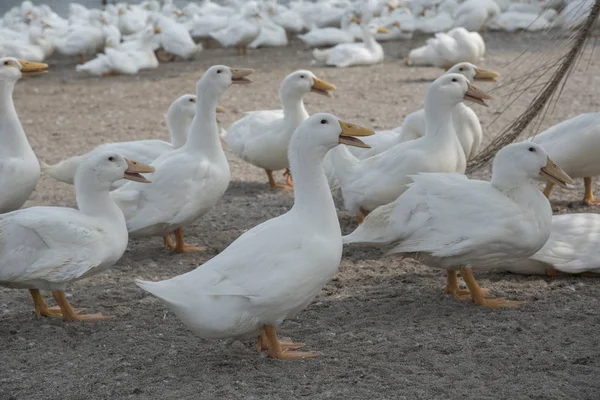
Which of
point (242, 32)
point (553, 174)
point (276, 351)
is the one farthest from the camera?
point (242, 32)

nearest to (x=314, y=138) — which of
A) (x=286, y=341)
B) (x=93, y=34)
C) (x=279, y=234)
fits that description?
(x=279, y=234)

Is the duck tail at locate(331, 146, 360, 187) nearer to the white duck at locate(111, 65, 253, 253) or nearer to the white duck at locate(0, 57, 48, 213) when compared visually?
the white duck at locate(111, 65, 253, 253)

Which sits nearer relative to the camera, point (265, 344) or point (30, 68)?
point (265, 344)

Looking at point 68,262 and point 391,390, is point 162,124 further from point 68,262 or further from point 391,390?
point 391,390

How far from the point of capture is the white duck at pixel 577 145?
554 cm

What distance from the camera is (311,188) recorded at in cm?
376

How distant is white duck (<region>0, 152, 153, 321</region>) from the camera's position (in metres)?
4.08

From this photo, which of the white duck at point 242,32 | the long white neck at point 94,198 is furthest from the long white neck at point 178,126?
the white duck at point 242,32

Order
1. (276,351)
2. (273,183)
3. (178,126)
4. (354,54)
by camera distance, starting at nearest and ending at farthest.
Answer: (276,351), (178,126), (273,183), (354,54)

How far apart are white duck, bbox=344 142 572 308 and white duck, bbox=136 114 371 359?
70 centimetres

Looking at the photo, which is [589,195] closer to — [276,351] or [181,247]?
[181,247]

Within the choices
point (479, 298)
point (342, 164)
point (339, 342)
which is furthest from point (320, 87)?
point (339, 342)

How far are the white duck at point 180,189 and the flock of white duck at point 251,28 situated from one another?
22.0 feet

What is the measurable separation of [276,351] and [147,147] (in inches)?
106
